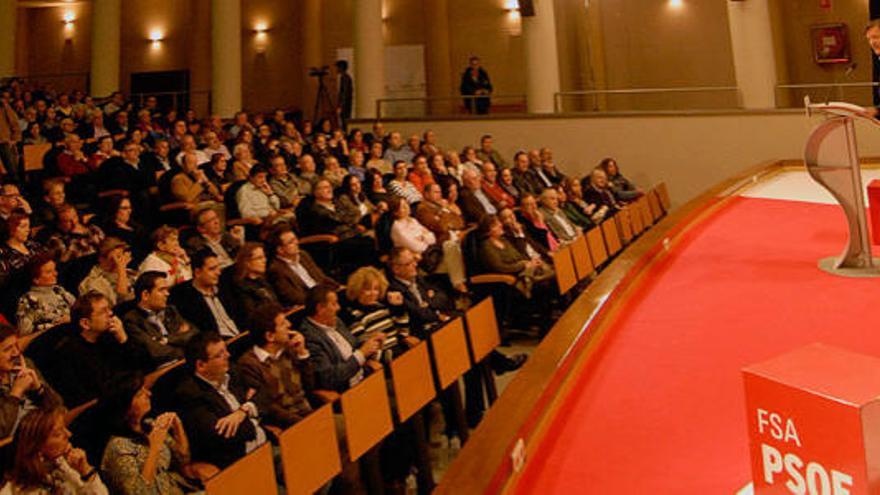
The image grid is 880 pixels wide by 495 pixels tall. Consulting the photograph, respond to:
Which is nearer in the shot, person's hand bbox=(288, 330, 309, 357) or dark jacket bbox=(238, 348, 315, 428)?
dark jacket bbox=(238, 348, 315, 428)

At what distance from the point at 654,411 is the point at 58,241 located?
3.39 metres

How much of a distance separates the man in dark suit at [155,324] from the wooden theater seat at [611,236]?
3009 mm

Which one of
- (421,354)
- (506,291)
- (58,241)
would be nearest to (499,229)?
(506,291)

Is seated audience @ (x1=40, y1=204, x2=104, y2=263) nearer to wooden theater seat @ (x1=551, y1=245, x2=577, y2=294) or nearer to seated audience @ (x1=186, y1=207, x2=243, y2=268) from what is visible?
seated audience @ (x1=186, y1=207, x2=243, y2=268)

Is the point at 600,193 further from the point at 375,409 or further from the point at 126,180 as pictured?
the point at 375,409

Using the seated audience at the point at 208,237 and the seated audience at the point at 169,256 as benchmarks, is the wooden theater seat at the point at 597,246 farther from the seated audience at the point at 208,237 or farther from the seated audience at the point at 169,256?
the seated audience at the point at 169,256

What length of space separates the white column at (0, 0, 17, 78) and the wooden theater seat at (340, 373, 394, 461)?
10.5 meters

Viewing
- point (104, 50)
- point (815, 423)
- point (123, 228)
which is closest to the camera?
point (815, 423)

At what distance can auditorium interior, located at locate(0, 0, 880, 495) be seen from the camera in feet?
5.91

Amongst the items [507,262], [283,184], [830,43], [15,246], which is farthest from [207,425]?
[830,43]

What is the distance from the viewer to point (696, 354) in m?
2.29

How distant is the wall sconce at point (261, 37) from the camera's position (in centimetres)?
1291

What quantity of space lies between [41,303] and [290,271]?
3.78 ft

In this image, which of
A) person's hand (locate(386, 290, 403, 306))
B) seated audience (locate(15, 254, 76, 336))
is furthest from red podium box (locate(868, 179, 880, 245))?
seated audience (locate(15, 254, 76, 336))
